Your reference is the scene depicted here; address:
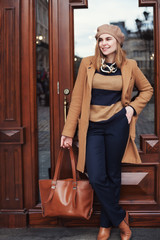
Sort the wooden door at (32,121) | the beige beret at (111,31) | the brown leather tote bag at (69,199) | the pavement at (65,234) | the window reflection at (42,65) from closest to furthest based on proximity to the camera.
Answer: the beige beret at (111,31) < the brown leather tote bag at (69,199) < the pavement at (65,234) < the wooden door at (32,121) < the window reflection at (42,65)

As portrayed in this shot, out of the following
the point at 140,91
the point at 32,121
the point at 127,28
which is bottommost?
the point at 32,121

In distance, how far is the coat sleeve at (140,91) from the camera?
2693 mm

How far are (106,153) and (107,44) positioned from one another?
931 millimetres

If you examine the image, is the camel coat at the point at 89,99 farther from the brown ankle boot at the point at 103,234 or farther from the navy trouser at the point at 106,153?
the brown ankle boot at the point at 103,234

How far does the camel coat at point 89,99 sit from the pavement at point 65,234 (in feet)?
2.20

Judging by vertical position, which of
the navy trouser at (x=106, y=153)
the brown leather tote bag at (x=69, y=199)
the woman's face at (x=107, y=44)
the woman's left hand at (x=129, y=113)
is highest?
the woman's face at (x=107, y=44)

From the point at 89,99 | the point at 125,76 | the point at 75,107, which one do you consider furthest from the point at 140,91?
the point at 75,107

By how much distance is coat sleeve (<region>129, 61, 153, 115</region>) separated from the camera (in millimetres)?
2693

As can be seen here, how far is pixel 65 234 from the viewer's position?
2.93 meters

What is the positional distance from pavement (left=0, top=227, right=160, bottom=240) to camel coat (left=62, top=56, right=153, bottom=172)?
67 centimetres

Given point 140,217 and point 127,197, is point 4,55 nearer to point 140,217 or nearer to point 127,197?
point 127,197

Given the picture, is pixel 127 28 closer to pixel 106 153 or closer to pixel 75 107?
pixel 75 107

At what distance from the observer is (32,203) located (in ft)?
10.2

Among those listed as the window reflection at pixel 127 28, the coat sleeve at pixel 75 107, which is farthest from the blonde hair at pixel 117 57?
the window reflection at pixel 127 28
